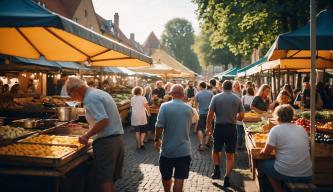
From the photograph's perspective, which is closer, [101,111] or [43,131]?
[101,111]

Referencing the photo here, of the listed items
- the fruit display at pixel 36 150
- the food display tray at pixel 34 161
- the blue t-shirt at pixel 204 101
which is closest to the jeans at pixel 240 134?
the blue t-shirt at pixel 204 101

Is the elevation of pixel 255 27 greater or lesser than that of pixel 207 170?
greater

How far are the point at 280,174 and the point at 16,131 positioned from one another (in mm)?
4311

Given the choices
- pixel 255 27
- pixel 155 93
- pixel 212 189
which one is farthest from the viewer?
pixel 255 27

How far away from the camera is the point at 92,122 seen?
5078 mm

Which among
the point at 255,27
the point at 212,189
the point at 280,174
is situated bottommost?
the point at 212,189

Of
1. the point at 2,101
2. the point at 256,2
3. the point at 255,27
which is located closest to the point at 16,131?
the point at 2,101

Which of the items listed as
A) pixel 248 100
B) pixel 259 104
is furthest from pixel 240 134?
pixel 248 100

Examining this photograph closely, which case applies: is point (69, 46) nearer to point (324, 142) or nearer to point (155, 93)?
point (324, 142)

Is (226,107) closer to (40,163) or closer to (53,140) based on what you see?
(53,140)

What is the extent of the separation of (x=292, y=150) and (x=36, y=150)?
3.48 meters

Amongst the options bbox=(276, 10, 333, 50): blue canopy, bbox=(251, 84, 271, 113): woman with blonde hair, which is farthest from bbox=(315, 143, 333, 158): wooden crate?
bbox=(251, 84, 271, 113): woman with blonde hair

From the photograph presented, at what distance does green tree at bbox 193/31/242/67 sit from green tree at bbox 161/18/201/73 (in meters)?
16.0

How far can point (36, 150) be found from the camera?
5.41 meters
